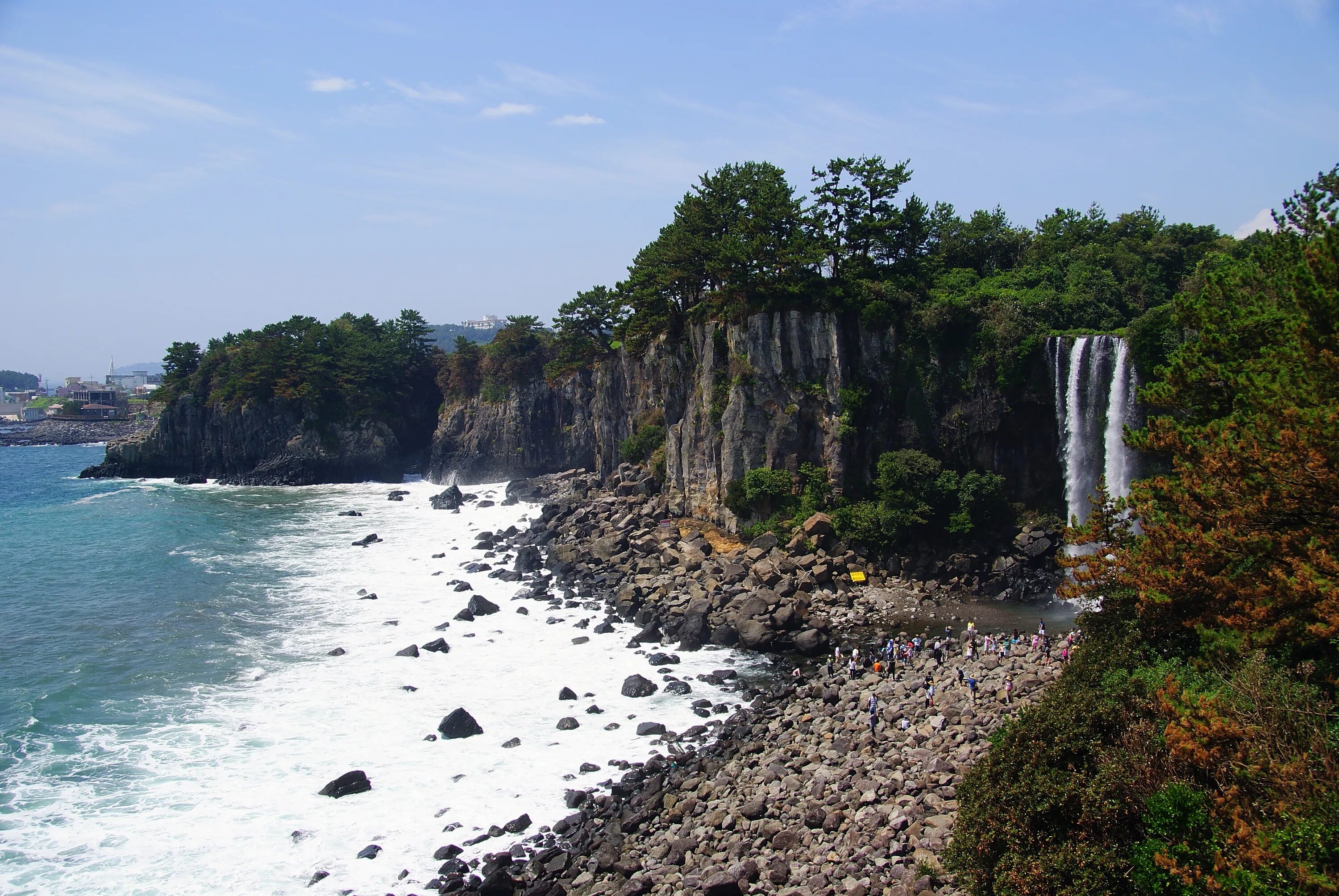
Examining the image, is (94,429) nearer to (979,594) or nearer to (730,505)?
(730,505)

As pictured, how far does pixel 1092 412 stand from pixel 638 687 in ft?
86.6

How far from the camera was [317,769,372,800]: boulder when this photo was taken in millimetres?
22781

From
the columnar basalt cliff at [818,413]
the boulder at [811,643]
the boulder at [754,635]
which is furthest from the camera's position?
the columnar basalt cliff at [818,413]

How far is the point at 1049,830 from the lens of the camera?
1412 cm

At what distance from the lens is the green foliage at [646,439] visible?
61.3 metres

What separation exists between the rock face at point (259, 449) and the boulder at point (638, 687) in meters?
61.2

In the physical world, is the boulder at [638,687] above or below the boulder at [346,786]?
above

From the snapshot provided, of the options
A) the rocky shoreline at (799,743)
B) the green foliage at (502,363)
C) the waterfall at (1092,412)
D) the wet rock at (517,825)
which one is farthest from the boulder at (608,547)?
the green foliage at (502,363)

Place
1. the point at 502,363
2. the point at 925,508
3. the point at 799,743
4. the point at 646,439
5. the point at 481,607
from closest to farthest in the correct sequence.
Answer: the point at 799,743, the point at 481,607, the point at 925,508, the point at 646,439, the point at 502,363

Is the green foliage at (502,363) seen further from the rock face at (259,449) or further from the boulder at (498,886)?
the boulder at (498,886)

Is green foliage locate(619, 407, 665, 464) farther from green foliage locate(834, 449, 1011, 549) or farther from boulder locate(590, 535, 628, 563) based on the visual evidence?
green foliage locate(834, 449, 1011, 549)

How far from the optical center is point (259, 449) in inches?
3280

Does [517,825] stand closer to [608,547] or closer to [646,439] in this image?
[608,547]

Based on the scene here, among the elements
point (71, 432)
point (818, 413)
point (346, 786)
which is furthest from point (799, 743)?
point (71, 432)
